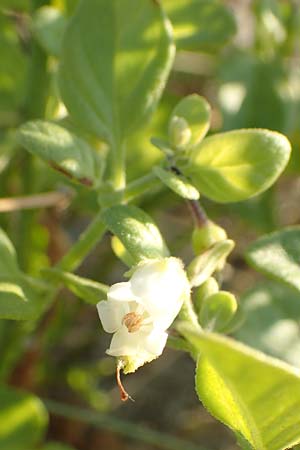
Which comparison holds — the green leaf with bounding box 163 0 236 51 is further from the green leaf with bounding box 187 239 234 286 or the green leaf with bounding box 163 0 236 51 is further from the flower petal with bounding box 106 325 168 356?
the flower petal with bounding box 106 325 168 356

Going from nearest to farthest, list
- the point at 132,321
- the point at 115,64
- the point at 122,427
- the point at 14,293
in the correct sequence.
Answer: the point at 132,321, the point at 14,293, the point at 115,64, the point at 122,427

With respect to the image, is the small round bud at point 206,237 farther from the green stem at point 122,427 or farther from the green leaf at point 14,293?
the green stem at point 122,427

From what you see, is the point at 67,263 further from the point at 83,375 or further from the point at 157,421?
the point at 157,421

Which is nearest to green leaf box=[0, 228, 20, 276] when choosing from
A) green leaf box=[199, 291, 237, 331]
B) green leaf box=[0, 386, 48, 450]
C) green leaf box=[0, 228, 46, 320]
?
green leaf box=[0, 228, 46, 320]

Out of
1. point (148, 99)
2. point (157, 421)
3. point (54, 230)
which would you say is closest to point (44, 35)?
point (148, 99)

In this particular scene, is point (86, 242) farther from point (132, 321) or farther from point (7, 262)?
point (132, 321)

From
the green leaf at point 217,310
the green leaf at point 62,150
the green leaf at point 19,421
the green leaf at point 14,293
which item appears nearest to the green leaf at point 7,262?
the green leaf at point 14,293

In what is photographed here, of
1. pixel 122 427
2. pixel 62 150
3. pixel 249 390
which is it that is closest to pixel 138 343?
pixel 249 390
